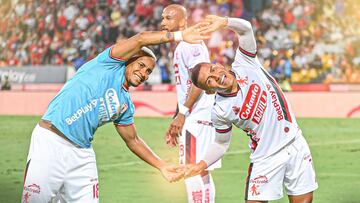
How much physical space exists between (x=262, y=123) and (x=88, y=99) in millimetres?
1665

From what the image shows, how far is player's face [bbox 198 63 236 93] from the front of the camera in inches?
285

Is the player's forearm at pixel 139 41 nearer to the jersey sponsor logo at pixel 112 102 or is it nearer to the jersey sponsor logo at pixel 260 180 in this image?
the jersey sponsor logo at pixel 112 102

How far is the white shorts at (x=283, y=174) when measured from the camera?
7461 mm

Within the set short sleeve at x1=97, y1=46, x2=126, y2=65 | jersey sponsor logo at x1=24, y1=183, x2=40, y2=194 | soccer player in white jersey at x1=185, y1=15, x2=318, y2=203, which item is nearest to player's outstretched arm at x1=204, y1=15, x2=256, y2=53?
soccer player in white jersey at x1=185, y1=15, x2=318, y2=203

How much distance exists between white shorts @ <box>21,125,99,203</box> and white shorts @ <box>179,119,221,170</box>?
8.55ft

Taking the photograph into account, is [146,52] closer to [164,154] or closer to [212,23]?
[212,23]

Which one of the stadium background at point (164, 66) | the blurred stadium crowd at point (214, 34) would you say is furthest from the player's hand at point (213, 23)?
the blurred stadium crowd at point (214, 34)

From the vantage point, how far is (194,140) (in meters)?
9.45

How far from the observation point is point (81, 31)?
28.4m

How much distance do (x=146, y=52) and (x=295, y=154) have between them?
5.69 feet

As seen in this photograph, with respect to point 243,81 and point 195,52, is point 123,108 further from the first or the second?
point 195,52

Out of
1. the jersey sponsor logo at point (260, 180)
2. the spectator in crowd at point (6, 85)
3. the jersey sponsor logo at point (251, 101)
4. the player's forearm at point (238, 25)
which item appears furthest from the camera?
the spectator in crowd at point (6, 85)

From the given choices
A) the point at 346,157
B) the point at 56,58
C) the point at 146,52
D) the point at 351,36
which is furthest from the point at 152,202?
the point at 56,58

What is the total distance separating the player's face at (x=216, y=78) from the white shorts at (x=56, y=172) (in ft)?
4.10
